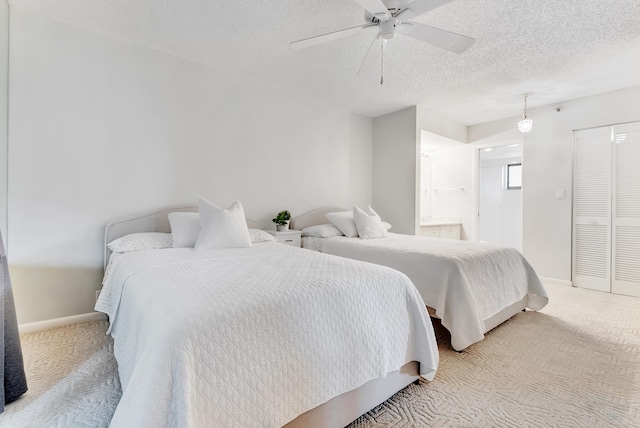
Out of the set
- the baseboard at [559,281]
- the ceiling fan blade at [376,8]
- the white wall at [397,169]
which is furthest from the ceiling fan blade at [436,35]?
the baseboard at [559,281]

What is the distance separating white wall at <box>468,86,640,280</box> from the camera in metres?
3.68

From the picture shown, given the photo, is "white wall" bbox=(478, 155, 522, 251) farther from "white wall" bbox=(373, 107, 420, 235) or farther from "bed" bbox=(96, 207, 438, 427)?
"bed" bbox=(96, 207, 438, 427)

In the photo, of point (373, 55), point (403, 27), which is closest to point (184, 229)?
point (373, 55)

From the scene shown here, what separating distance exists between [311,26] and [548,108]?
3605 mm

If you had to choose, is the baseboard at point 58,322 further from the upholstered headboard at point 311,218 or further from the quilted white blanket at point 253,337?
the upholstered headboard at point 311,218

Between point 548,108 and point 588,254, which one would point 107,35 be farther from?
point 588,254

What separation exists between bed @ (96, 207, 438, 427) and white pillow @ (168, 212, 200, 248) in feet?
1.93

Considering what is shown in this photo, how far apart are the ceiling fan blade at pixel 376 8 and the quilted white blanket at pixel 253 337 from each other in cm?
150

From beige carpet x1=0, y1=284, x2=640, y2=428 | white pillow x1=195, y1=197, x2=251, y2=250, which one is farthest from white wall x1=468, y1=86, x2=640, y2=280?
white pillow x1=195, y1=197, x2=251, y2=250

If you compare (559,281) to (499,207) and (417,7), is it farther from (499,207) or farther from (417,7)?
(417,7)

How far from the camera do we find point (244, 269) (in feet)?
5.32

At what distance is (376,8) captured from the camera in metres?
1.69

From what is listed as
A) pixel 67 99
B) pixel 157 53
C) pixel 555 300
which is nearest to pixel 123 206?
pixel 67 99

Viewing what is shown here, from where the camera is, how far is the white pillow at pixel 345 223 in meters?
3.51
